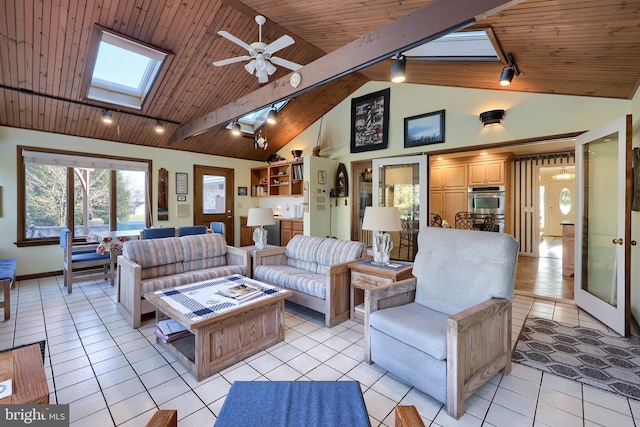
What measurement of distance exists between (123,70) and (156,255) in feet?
9.85

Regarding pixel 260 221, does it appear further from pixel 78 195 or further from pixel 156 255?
pixel 78 195

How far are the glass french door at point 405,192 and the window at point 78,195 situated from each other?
15.3 ft

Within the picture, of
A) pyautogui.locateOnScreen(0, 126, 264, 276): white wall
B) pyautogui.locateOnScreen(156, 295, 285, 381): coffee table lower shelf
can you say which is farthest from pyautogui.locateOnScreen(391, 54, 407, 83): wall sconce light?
pyautogui.locateOnScreen(0, 126, 264, 276): white wall

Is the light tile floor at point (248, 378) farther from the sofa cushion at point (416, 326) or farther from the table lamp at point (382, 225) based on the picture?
the table lamp at point (382, 225)

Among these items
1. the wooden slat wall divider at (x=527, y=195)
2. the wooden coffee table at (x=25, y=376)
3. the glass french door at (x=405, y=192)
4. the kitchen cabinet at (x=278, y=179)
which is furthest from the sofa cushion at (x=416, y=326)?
the wooden slat wall divider at (x=527, y=195)

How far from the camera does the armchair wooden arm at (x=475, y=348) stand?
5.33ft

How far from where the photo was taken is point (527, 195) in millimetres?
6723

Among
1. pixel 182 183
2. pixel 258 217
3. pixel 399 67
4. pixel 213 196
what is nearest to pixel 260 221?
pixel 258 217

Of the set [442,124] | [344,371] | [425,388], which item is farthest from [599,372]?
[442,124]

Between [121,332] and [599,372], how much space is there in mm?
4053

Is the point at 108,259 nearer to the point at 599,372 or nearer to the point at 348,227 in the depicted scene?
the point at 348,227

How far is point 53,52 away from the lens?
3.48 metres

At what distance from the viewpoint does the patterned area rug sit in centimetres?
201

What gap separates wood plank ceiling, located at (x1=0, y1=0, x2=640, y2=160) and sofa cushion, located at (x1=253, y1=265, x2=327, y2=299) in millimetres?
2781
